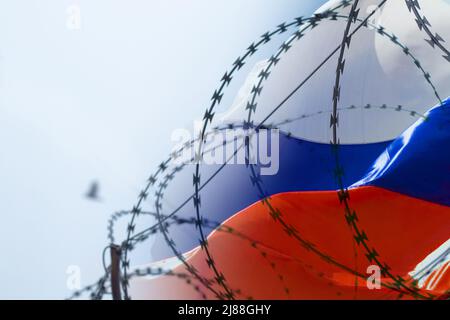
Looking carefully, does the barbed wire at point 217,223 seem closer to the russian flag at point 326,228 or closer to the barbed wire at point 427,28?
the russian flag at point 326,228

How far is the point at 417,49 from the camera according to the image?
13.1 feet

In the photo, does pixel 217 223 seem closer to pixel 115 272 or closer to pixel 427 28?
pixel 115 272

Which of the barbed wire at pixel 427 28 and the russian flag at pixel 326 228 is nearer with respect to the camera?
the russian flag at pixel 326 228

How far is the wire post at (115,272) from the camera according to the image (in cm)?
297

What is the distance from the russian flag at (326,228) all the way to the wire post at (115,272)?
20 centimetres

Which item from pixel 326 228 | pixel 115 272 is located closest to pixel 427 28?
pixel 326 228

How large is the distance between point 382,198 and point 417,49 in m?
1.30

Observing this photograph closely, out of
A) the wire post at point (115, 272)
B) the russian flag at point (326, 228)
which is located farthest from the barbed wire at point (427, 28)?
the wire post at point (115, 272)

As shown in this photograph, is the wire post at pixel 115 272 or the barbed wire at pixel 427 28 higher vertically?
the barbed wire at pixel 427 28

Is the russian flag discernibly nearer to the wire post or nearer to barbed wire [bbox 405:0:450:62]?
the wire post

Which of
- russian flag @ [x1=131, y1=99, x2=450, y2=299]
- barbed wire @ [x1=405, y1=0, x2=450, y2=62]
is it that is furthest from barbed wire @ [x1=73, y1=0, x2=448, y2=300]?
barbed wire @ [x1=405, y1=0, x2=450, y2=62]

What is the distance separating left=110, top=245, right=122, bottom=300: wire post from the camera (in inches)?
117
